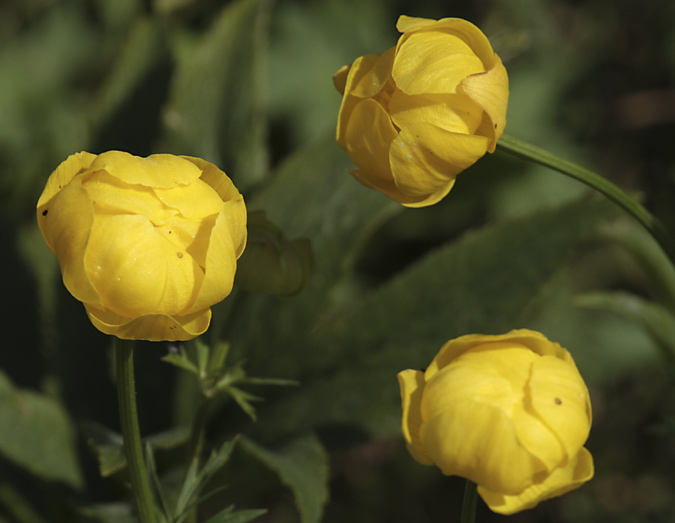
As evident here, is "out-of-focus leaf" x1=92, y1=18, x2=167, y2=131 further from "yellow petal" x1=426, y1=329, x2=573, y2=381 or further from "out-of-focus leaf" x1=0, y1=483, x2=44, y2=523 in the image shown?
"yellow petal" x1=426, y1=329, x2=573, y2=381

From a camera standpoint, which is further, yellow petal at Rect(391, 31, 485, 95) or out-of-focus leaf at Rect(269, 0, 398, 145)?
out-of-focus leaf at Rect(269, 0, 398, 145)

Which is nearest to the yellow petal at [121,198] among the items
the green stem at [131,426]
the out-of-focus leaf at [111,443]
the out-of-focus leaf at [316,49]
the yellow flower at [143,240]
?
the yellow flower at [143,240]

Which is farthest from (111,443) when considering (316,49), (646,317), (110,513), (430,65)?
(316,49)

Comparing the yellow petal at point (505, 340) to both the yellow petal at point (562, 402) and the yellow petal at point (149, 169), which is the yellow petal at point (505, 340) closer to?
the yellow petal at point (562, 402)

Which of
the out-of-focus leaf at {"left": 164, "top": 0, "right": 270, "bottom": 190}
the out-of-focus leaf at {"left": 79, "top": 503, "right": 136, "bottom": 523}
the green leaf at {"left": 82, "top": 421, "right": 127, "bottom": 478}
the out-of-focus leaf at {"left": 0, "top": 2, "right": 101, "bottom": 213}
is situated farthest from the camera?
the out-of-focus leaf at {"left": 0, "top": 2, "right": 101, "bottom": 213}

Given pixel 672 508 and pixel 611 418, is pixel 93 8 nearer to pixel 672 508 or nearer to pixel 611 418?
pixel 611 418

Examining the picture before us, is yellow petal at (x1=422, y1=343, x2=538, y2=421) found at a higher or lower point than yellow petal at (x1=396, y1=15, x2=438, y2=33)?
lower

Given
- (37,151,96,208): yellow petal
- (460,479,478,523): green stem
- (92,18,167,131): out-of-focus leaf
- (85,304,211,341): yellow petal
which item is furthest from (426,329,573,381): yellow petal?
(92,18,167,131): out-of-focus leaf
